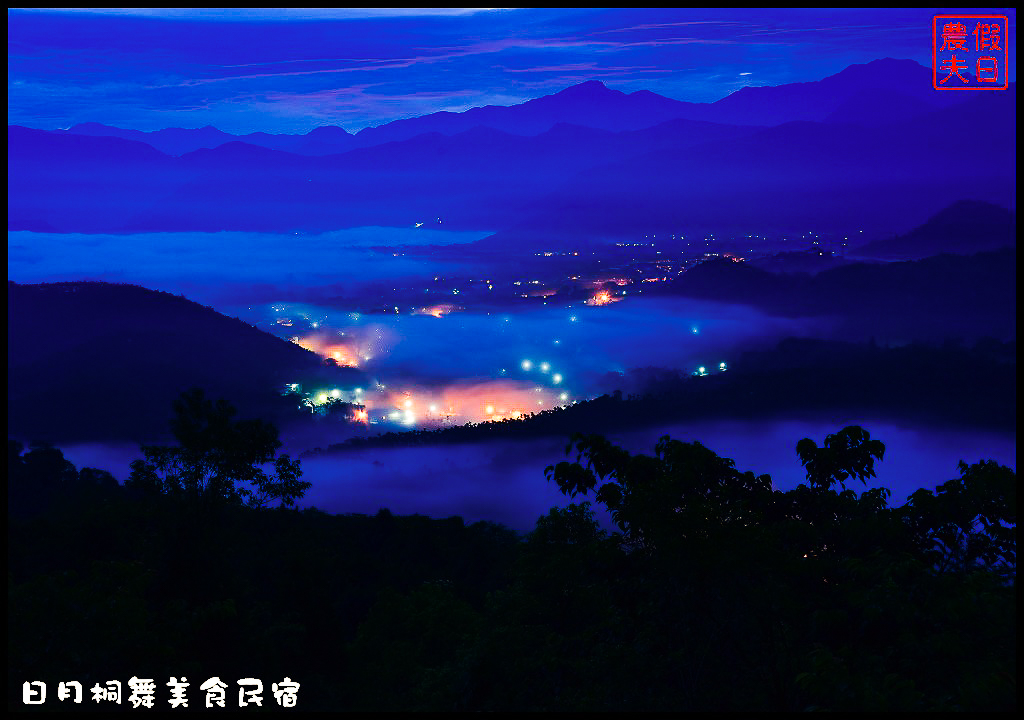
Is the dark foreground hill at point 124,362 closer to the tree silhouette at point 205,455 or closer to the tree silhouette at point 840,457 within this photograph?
the tree silhouette at point 205,455

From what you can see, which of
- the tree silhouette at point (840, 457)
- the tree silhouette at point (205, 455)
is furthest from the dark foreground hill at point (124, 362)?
the tree silhouette at point (840, 457)

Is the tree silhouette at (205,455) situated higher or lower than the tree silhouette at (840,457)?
higher

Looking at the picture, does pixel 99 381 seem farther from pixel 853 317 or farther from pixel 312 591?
pixel 853 317

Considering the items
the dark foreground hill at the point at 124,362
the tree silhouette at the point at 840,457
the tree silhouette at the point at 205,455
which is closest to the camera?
the tree silhouette at the point at 840,457

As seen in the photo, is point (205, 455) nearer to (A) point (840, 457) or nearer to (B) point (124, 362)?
(A) point (840, 457)

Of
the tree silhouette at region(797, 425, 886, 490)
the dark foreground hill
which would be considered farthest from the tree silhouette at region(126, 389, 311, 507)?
the dark foreground hill

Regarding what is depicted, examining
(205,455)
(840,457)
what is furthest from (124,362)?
(840,457)

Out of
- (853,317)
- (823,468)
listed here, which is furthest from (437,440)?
(853,317)

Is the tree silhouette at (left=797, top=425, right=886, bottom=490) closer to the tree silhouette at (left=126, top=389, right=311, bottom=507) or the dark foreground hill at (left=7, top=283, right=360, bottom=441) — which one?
the tree silhouette at (left=126, top=389, right=311, bottom=507)

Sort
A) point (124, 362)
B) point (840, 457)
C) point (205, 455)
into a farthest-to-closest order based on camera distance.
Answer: point (124, 362) → point (205, 455) → point (840, 457)
